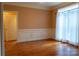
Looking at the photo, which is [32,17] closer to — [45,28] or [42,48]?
[45,28]

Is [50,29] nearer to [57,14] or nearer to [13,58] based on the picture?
[57,14]

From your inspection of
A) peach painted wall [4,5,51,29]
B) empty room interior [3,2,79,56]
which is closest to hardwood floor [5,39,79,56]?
empty room interior [3,2,79,56]

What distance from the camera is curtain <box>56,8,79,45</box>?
292 cm

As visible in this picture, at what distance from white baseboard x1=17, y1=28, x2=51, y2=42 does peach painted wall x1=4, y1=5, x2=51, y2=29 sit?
0.11 metres

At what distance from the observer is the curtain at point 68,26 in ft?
9.59

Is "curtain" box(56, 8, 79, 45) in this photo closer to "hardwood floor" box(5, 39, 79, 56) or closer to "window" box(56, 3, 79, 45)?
"window" box(56, 3, 79, 45)

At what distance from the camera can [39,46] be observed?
290 centimetres

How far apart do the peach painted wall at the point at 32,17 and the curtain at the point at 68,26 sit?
304mm

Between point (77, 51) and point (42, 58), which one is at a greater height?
point (42, 58)

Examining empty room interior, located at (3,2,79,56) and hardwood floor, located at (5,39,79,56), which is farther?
empty room interior, located at (3,2,79,56)

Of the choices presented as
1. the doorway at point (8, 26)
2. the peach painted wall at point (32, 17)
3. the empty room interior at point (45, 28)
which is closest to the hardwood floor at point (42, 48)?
the empty room interior at point (45, 28)

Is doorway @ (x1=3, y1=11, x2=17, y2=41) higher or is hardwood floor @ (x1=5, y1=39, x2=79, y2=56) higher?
doorway @ (x1=3, y1=11, x2=17, y2=41)

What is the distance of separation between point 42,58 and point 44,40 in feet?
7.29

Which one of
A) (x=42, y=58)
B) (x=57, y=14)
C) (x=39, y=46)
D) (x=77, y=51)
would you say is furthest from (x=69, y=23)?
(x=42, y=58)
